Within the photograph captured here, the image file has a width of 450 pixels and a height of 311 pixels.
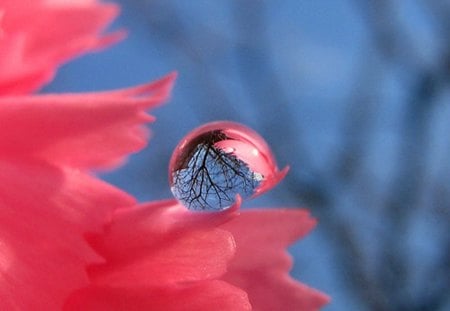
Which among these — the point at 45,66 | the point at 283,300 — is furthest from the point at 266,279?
the point at 45,66

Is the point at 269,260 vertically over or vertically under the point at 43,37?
under

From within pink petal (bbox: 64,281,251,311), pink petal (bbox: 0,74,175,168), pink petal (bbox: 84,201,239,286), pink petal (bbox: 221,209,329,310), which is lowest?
pink petal (bbox: 64,281,251,311)

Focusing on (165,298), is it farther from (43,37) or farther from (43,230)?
(43,37)

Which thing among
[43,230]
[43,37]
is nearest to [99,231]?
[43,230]

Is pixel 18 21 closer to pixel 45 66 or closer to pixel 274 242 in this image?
pixel 45 66

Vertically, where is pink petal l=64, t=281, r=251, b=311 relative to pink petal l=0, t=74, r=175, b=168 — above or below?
below
